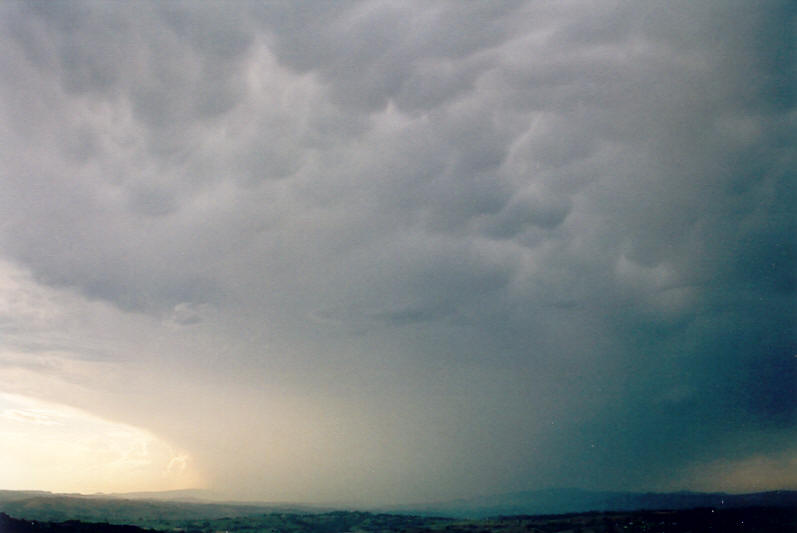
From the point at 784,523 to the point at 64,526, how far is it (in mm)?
233913

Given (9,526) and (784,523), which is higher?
(9,526)

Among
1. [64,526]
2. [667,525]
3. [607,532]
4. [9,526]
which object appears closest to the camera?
[9,526]

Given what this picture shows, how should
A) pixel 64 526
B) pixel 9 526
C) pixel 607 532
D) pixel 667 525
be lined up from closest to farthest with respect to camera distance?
pixel 9 526 → pixel 64 526 → pixel 607 532 → pixel 667 525

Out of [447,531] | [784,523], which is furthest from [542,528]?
[784,523]

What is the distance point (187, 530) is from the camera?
635ft

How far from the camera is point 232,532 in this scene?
189 m

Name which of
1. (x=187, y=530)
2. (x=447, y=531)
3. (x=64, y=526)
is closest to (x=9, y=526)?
(x=64, y=526)

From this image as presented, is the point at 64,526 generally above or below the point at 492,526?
above

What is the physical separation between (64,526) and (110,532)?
1145 cm

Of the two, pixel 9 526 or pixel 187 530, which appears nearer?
pixel 9 526

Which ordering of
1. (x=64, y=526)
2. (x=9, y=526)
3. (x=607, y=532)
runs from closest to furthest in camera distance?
(x=9, y=526), (x=64, y=526), (x=607, y=532)

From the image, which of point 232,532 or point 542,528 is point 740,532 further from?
point 232,532

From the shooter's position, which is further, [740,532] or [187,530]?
[187,530]

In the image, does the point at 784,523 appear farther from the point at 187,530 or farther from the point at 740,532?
the point at 187,530
